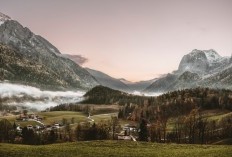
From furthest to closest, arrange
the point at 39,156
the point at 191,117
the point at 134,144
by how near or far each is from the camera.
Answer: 1. the point at 191,117
2. the point at 134,144
3. the point at 39,156

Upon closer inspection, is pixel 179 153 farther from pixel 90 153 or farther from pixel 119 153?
pixel 90 153

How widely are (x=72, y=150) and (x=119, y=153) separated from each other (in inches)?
442

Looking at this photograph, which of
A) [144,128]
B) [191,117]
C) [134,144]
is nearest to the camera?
[134,144]

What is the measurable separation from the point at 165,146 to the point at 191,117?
96.4 m

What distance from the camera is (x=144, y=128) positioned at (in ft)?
591

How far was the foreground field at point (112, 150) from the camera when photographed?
86750 millimetres

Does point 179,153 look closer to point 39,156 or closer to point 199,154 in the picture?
point 199,154

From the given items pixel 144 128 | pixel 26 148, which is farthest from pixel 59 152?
pixel 144 128

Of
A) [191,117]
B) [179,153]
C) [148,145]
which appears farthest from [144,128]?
[179,153]

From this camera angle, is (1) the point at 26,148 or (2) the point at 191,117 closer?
(1) the point at 26,148

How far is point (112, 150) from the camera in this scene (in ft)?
302

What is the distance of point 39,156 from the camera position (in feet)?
281

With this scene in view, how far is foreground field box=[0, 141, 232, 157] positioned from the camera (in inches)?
3415

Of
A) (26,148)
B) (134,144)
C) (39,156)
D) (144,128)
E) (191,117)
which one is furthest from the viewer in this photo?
(191,117)
